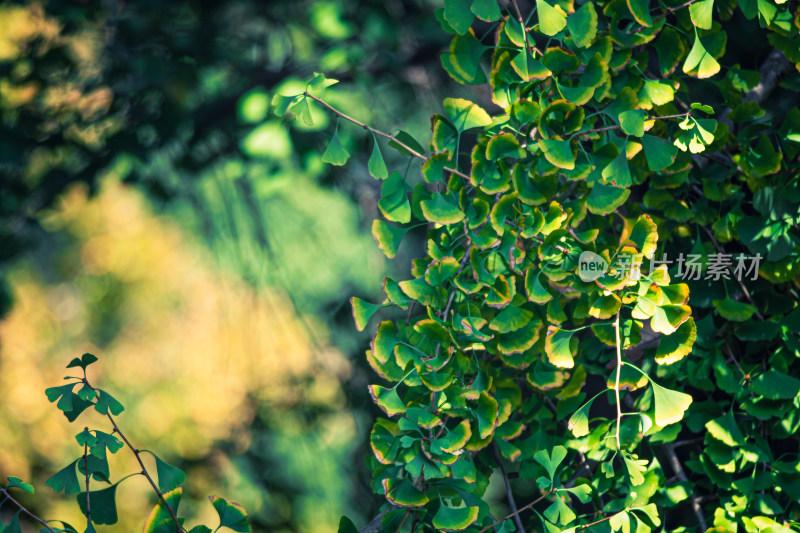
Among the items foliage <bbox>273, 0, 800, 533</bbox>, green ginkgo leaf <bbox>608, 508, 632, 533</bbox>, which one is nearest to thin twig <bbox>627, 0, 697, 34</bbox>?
foliage <bbox>273, 0, 800, 533</bbox>

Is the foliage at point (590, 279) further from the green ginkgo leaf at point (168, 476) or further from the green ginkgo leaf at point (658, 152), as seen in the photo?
the green ginkgo leaf at point (168, 476)

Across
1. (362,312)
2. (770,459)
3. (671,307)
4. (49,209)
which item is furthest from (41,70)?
(770,459)

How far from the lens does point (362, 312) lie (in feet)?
2.55

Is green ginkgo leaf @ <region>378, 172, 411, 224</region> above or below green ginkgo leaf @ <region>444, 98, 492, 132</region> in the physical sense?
below

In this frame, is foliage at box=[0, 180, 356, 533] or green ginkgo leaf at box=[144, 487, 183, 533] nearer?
green ginkgo leaf at box=[144, 487, 183, 533]

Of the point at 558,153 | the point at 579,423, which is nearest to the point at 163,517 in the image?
the point at 579,423

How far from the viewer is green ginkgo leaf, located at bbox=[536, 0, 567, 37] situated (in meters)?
0.65

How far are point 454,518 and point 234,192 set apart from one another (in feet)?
4.55

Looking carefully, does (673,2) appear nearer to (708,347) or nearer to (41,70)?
(708,347)

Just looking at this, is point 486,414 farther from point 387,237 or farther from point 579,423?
point 387,237

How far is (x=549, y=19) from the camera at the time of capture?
0.65 m

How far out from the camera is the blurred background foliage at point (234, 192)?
1.55 metres

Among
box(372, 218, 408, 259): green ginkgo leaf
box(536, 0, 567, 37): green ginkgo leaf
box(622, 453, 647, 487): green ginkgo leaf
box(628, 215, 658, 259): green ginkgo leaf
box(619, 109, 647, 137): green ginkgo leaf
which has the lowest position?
box(622, 453, 647, 487): green ginkgo leaf

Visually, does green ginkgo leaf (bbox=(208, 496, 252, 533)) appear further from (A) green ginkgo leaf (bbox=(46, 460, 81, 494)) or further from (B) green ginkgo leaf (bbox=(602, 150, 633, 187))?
(B) green ginkgo leaf (bbox=(602, 150, 633, 187))
